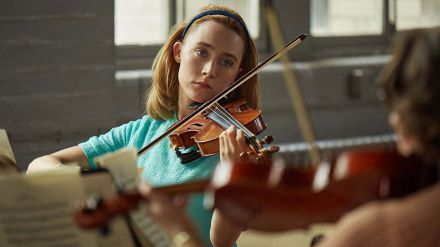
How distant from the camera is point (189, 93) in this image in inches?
85.2

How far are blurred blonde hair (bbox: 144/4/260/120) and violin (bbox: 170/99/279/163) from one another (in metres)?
0.05

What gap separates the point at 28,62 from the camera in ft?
11.2

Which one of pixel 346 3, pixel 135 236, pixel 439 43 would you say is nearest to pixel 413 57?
pixel 439 43

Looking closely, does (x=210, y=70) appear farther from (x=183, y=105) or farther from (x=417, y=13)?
(x=417, y=13)

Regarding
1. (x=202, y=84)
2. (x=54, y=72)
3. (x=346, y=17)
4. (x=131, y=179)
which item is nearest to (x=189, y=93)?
(x=202, y=84)

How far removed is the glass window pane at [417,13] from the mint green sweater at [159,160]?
101 inches

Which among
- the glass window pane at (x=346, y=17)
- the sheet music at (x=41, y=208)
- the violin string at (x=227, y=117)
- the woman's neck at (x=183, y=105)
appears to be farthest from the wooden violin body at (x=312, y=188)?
the glass window pane at (x=346, y=17)

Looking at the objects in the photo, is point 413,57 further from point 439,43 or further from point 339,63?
point 339,63

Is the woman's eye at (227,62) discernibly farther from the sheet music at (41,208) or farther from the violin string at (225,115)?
the sheet music at (41,208)

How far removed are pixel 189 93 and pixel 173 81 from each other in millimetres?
132

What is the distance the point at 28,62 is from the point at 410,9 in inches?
79.3

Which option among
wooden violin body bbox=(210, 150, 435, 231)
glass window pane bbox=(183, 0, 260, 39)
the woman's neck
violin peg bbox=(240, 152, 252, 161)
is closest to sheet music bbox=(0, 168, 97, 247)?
wooden violin body bbox=(210, 150, 435, 231)

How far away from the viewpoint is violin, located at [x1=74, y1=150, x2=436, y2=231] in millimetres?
1142

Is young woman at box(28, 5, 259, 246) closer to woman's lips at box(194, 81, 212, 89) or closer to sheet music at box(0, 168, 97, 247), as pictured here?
woman's lips at box(194, 81, 212, 89)
